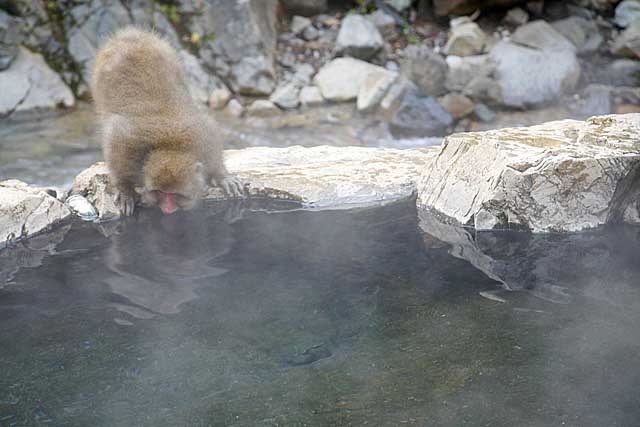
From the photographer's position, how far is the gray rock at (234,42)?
840 cm

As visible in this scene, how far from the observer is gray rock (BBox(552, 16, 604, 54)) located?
8.73 metres

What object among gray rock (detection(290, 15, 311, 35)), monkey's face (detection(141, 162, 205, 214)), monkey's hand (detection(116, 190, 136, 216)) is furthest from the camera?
gray rock (detection(290, 15, 311, 35))

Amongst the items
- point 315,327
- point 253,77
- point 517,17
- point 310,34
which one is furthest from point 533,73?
point 315,327

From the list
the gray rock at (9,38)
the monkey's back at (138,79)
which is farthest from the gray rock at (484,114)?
the gray rock at (9,38)

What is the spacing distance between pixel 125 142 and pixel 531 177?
7.14 ft

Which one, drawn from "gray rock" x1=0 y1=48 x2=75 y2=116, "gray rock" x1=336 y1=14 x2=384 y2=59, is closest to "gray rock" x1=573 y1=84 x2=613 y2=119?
"gray rock" x1=336 y1=14 x2=384 y2=59

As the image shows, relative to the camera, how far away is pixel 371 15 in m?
9.23

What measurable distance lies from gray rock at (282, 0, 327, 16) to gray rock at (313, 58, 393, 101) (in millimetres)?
1133

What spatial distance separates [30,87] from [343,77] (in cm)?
363

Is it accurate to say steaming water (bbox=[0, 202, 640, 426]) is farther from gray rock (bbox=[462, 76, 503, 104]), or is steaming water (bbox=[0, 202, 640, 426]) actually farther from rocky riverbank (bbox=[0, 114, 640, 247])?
gray rock (bbox=[462, 76, 503, 104])

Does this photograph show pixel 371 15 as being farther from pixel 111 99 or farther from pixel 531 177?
pixel 531 177

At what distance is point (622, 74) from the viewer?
331 inches

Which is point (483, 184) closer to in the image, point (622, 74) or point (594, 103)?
point (594, 103)

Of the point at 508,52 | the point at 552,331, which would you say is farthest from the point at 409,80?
the point at 552,331
